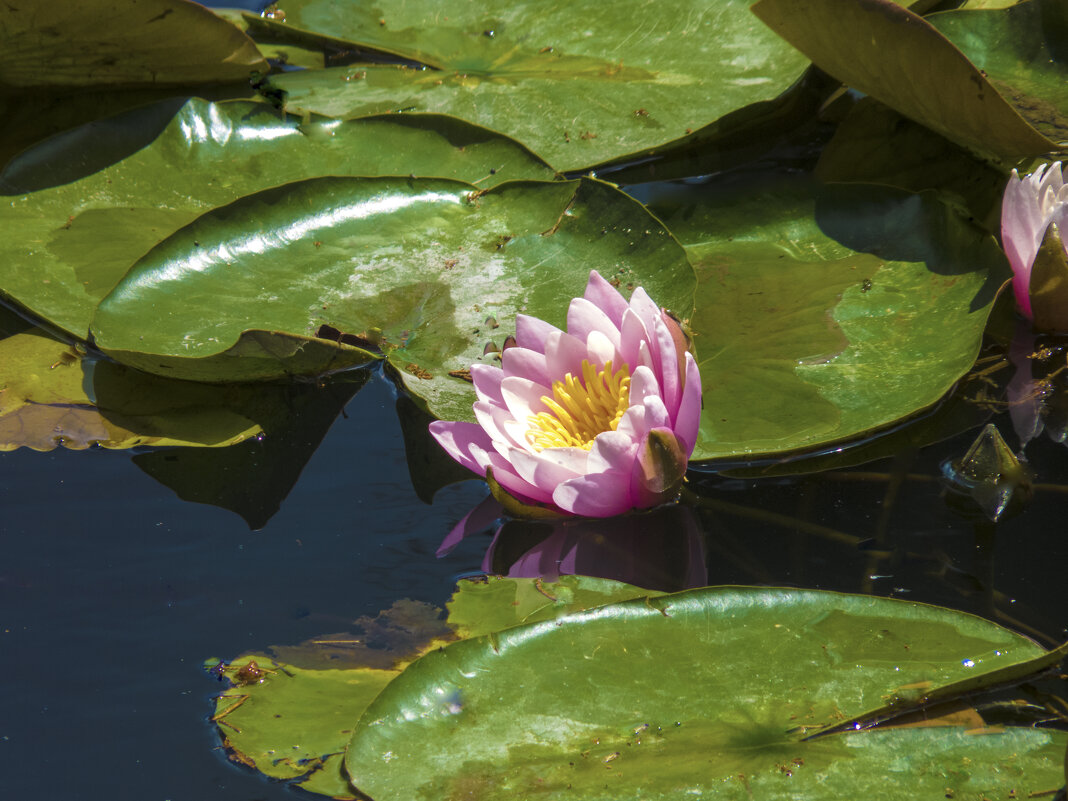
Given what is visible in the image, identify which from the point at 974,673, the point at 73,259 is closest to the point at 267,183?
the point at 73,259

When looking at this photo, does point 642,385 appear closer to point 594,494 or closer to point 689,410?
point 689,410

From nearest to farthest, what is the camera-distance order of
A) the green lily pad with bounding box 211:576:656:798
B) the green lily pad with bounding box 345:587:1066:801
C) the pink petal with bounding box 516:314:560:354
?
the green lily pad with bounding box 345:587:1066:801
the green lily pad with bounding box 211:576:656:798
the pink petal with bounding box 516:314:560:354

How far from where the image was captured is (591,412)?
1.67m

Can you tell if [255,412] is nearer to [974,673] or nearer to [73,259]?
[73,259]

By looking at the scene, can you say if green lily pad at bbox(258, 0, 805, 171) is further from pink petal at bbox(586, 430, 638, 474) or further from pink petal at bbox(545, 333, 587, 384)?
pink petal at bbox(586, 430, 638, 474)

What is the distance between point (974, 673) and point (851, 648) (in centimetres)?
17

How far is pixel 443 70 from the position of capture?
2.75m

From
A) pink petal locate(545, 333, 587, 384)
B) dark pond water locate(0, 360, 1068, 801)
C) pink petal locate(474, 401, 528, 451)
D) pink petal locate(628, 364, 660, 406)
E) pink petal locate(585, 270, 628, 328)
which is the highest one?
pink petal locate(585, 270, 628, 328)

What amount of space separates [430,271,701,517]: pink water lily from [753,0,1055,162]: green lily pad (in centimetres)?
89

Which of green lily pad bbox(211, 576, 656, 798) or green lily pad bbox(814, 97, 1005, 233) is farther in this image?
green lily pad bbox(814, 97, 1005, 233)

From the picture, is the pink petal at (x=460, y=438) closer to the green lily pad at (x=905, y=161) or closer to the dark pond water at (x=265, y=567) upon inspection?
the dark pond water at (x=265, y=567)

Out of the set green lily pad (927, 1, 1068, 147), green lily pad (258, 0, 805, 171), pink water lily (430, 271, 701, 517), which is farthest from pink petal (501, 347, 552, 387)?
green lily pad (927, 1, 1068, 147)

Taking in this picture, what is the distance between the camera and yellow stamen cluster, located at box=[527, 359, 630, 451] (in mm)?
1643

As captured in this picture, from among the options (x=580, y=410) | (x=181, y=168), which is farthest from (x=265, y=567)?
(x=181, y=168)
